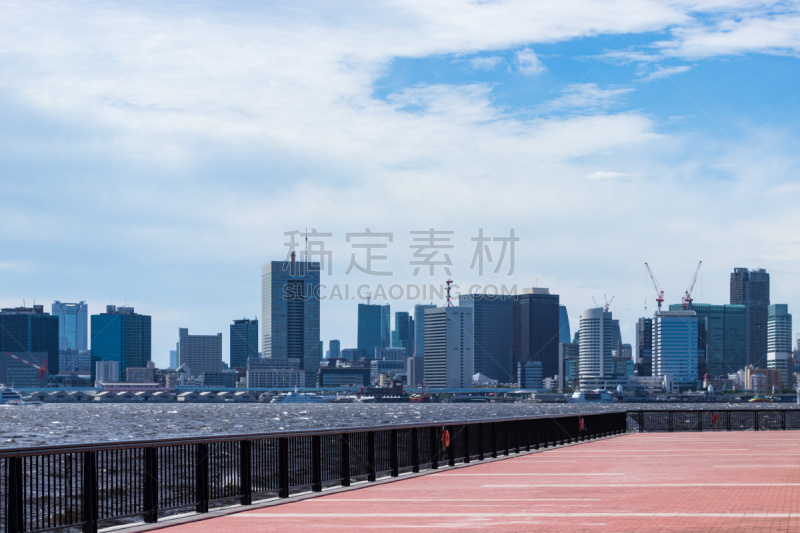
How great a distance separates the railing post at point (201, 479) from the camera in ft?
56.1

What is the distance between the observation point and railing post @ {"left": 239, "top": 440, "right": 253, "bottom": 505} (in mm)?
18219

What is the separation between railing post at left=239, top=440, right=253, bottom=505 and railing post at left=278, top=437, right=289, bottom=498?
84 cm

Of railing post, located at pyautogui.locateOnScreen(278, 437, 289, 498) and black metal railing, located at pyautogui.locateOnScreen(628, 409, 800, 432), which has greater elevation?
railing post, located at pyautogui.locateOnScreen(278, 437, 289, 498)

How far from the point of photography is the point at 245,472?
1842cm

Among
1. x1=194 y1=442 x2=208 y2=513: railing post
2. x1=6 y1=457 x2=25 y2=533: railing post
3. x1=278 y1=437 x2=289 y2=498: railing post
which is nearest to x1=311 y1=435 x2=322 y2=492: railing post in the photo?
x1=278 y1=437 x2=289 y2=498: railing post

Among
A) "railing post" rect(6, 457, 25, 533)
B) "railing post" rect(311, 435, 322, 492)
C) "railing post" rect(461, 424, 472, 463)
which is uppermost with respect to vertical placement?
"railing post" rect(6, 457, 25, 533)

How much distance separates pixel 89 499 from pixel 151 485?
1446 millimetres

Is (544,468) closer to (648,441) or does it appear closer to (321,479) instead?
(321,479)

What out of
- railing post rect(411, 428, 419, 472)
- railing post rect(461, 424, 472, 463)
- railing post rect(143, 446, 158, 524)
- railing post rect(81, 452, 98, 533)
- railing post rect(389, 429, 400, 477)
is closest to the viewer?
railing post rect(81, 452, 98, 533)

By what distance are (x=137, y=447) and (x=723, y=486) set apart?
10.9 metres

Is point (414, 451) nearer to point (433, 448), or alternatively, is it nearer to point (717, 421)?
point (433, 448)

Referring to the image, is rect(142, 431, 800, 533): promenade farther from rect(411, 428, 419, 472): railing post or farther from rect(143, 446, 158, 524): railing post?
rect(411, 428, 419, 472): railing post

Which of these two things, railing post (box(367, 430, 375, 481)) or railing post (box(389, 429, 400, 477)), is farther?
railing post (box(389, 429, 400, 477))

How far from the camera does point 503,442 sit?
32.1m
